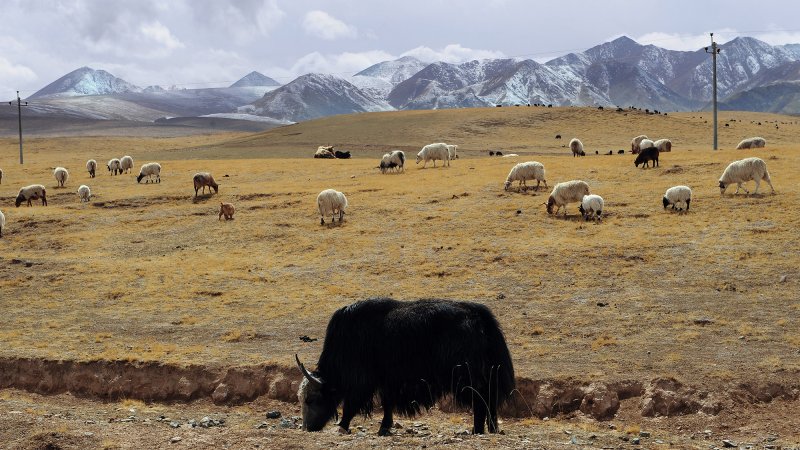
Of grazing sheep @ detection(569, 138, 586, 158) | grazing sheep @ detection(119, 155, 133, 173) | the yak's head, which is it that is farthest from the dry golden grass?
grazing sheep @ detection(569, 138, 586, 158)

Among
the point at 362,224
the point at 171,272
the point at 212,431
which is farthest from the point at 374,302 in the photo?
the point at 362,224

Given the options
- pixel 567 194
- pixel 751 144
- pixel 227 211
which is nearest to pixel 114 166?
pixel 227 211

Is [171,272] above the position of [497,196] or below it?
below

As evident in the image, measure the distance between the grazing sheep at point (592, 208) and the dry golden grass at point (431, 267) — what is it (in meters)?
0.35

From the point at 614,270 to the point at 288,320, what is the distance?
9213 millimetres

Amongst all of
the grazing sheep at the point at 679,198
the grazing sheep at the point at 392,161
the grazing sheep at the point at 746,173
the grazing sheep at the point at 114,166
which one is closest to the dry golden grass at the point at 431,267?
the grazing sheep at the point at 679,198

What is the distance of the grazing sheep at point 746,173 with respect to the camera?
30.1 metres

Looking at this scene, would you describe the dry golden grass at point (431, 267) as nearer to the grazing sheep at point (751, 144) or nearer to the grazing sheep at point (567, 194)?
the grazing sheep at point (567, 194)

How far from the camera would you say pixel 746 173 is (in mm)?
30250

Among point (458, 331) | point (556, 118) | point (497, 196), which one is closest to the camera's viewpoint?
point (458, 331)

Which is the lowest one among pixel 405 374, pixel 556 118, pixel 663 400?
pixel 663 400

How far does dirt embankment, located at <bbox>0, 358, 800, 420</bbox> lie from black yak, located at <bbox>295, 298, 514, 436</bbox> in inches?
100.0

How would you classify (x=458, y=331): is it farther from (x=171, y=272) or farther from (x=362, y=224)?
(x=362, y=224)

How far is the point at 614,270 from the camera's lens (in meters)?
22.7
